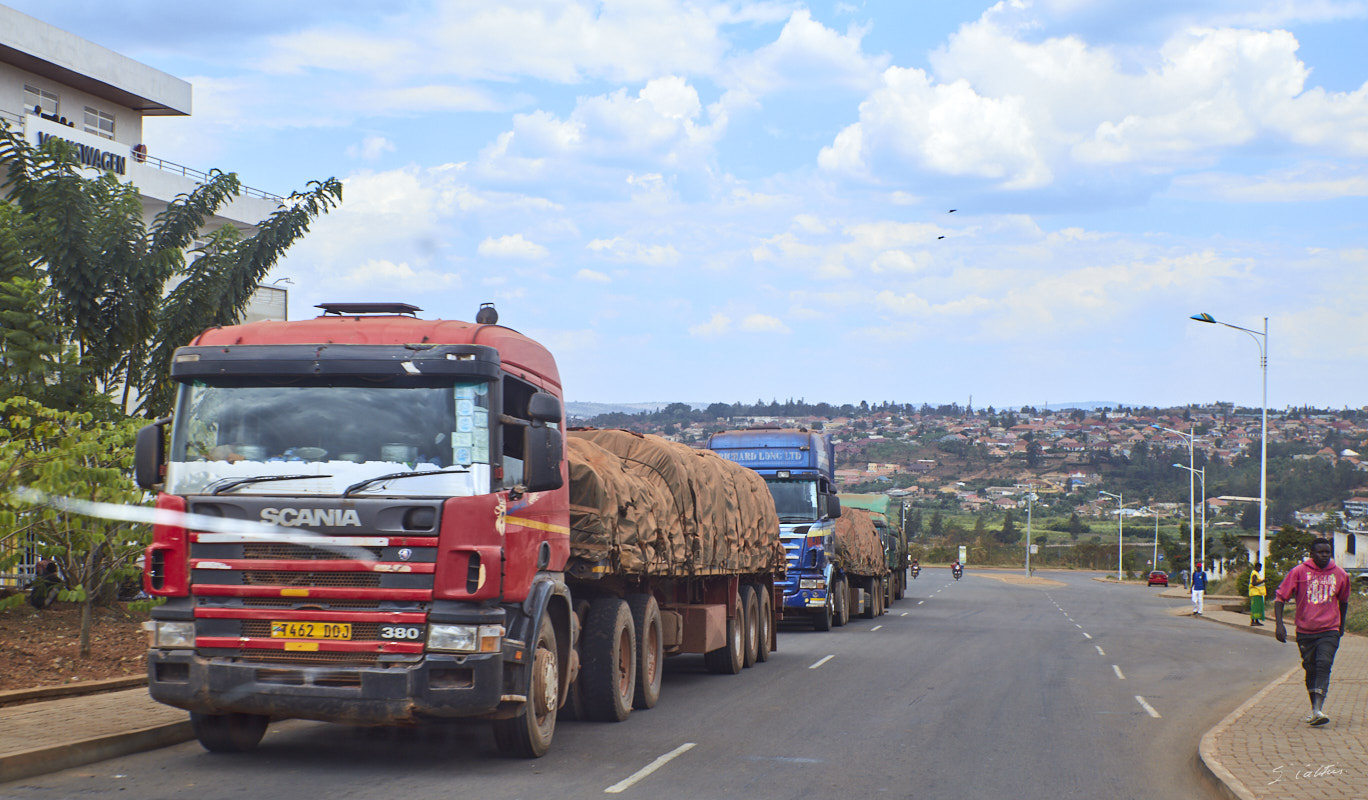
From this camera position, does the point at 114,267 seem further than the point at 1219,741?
Yes

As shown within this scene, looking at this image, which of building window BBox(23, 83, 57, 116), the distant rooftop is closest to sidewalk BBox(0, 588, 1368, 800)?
the distant rooftop

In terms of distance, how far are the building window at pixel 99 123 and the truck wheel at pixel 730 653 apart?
86.7ft

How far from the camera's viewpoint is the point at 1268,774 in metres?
9.46

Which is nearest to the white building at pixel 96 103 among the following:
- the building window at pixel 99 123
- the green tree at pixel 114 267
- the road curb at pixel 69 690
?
the building window at pixel 99 123

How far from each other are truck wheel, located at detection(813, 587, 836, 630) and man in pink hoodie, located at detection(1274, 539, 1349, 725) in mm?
14941

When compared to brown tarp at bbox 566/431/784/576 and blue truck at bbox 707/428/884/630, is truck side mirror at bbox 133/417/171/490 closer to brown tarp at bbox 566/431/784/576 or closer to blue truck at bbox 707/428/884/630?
brown tarp at bbox 566/431/784/576

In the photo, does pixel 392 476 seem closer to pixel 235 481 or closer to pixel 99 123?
pixel 235 481

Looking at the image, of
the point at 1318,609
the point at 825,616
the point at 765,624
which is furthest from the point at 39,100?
the point at 1318,609

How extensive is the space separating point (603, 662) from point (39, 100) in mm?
28805

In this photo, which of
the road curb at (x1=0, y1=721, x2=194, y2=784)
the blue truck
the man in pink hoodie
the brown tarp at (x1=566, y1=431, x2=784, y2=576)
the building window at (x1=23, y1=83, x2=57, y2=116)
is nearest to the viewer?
the road curb at (x1=0, y1=721, x2=194, y2=784)

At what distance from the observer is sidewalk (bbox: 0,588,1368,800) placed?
8.83 m

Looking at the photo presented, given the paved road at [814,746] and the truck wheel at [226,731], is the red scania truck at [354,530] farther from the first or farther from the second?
the paved road at [814,746]

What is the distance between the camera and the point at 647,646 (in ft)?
43.6

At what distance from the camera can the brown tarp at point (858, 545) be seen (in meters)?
29.4
